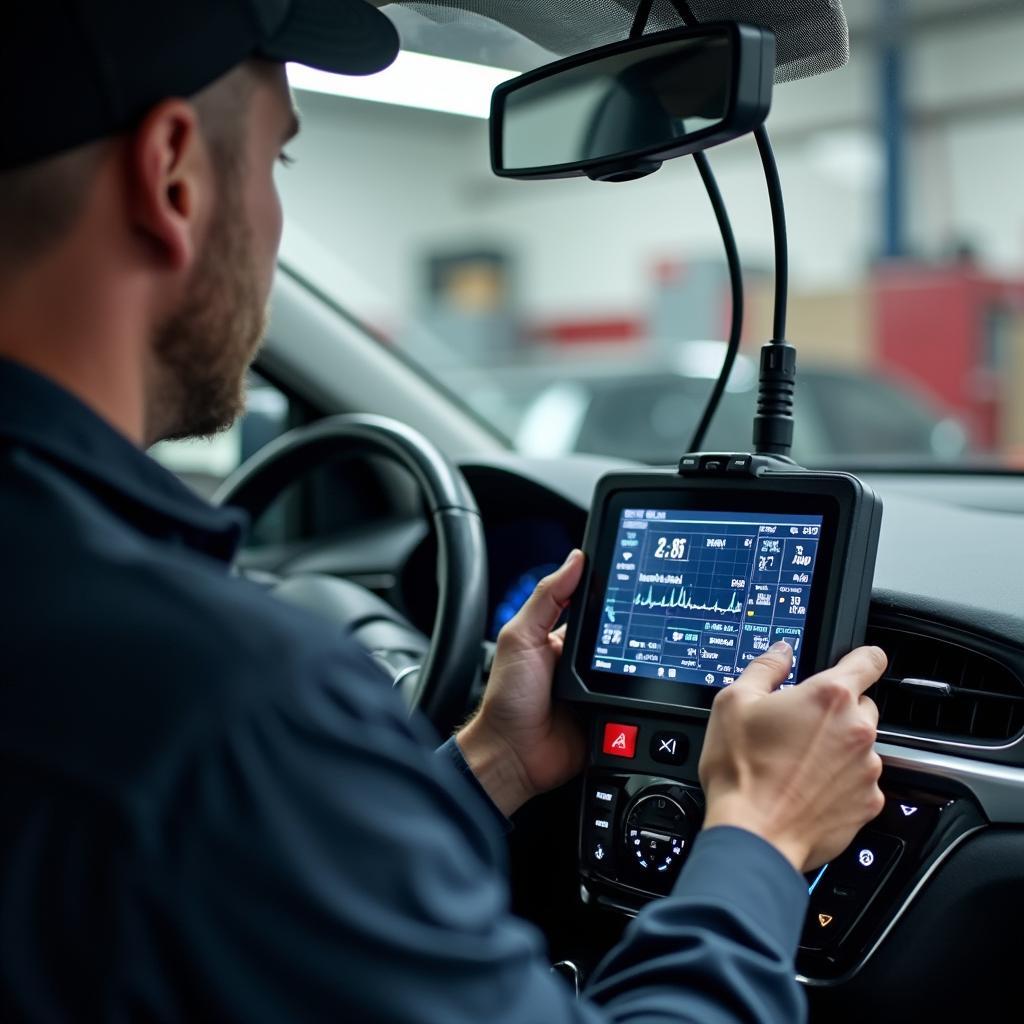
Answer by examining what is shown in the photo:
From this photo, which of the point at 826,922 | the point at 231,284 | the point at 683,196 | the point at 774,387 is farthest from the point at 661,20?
the point at 683,196

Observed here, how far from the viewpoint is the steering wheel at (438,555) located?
1.50m

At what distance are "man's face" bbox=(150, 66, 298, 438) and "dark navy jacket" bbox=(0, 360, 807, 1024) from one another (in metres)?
0.15

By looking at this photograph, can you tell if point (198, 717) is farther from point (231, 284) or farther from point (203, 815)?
point (231, 284)

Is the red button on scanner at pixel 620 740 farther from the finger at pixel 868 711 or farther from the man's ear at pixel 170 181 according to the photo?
the man's ear at pixel 170 181

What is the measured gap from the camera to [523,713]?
4.30 feet

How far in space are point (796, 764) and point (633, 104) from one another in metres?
0.63

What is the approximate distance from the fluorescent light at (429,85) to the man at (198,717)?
1.45 ft

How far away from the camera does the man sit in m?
0.62

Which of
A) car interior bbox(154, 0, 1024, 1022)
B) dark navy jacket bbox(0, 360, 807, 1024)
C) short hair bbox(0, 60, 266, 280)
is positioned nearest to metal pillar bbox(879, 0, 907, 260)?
car interior bbox(154, 0, 1024, 1022)

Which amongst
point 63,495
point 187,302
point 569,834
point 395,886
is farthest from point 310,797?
point 569,834

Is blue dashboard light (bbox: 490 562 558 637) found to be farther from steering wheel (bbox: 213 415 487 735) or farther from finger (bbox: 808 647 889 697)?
finger (bbox: 808 647 889 697)

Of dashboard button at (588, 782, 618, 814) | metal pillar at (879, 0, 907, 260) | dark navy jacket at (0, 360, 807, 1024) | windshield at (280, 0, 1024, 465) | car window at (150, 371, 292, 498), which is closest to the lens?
dark navy jacket at (0, 360, 807, 1024)

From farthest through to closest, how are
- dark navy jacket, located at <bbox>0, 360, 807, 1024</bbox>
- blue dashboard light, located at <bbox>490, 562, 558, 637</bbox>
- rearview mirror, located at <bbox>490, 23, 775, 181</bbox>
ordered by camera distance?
blue dashboard light, located at <bbox>490, 562, 558, 637</bbox>, rearview mirror, located at <bbox>490, 23, 775, 181</bbox>, dark navy jacket, located at <bbox>0, 360, 807, 1024</bbox>

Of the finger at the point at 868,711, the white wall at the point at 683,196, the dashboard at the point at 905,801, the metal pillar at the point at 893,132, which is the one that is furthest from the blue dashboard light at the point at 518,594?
the metal pillar at the point at 893,132
